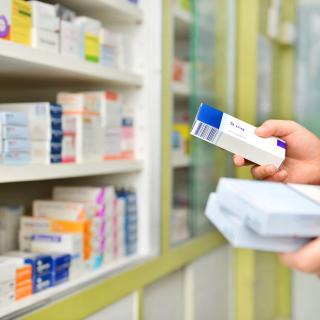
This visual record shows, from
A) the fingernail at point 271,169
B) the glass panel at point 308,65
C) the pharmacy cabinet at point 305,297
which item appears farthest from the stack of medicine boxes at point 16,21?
the pharmacy cabinet at point 305,297

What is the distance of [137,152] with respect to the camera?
2.10 metres

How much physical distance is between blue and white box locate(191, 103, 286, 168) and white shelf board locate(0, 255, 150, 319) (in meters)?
0.72

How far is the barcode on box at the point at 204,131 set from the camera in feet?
3.50

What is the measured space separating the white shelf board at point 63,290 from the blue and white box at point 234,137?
722mm

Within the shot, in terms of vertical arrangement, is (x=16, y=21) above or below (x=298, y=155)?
above

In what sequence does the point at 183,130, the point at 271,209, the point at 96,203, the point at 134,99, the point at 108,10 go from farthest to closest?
the point at 183,130 < the point at 134,99 < the point at 108,10 < the point at 96,203 < the point at 271,209

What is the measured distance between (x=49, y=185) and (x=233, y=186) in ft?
4.69

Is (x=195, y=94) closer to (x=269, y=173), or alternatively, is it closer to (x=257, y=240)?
(x=269, y=173)

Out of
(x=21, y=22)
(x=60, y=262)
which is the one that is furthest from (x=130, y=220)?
(x=21, y=22)

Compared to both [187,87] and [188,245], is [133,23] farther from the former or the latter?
[188,245]

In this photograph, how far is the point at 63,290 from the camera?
5.16ft

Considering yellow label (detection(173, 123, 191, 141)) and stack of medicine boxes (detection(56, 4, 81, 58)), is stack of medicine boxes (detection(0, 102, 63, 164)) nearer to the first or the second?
stack of medicine boxes (detection(56, 4, 81, 58))

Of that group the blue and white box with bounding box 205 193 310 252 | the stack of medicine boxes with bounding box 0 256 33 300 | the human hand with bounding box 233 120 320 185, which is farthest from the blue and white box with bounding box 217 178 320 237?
the stack of medicine boxes with bounding box 0 256 33 300

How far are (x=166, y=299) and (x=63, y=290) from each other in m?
0.76
